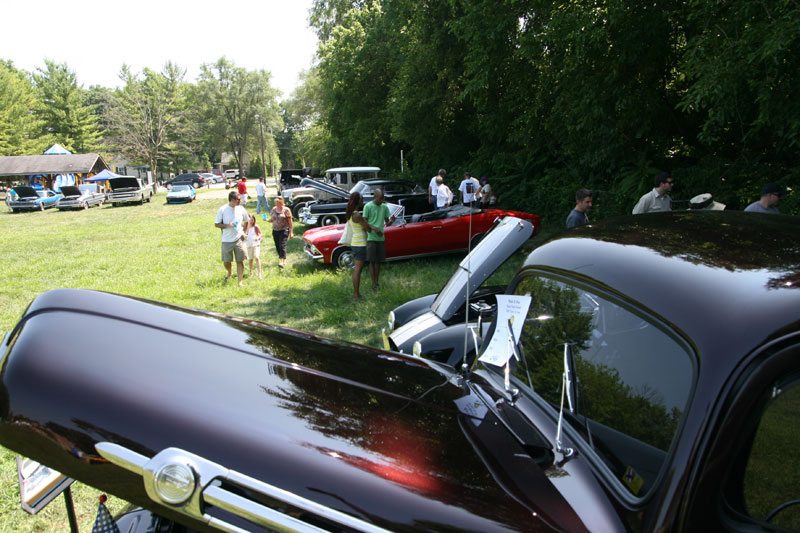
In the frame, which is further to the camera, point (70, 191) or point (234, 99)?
point (234, 99)

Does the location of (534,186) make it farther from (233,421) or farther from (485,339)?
(233,421)

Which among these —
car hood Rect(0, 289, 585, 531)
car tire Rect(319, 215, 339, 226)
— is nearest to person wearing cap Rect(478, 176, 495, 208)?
car tire Rect(319, 215, 339, 226)

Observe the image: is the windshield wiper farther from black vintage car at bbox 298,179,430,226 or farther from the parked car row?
the parked car row

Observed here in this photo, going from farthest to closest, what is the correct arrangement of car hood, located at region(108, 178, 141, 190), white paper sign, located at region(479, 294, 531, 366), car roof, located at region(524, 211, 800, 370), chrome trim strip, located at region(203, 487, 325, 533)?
car hood, located at region(108, 178, 141, 190) < white paper sign, located at region(479, 294, 531, 366) < car roof, located at region(524, 211, 800, 370) < chrome trim strip, located at region(203, 487, 325, 533)

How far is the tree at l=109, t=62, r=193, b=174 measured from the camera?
163 ft

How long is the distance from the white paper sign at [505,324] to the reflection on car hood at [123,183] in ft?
109

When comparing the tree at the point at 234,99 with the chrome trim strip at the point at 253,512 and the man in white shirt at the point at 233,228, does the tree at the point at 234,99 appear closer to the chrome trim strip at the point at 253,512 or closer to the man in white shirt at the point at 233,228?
the man in white shirt at the point at 233,228

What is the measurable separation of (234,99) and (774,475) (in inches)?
2842

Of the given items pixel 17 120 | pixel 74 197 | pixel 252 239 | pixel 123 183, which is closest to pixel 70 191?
pixel 74 197

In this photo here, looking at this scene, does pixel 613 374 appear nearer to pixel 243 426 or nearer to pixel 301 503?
pixel 301 503

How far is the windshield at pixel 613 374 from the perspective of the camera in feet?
4.69

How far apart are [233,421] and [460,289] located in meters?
3.04

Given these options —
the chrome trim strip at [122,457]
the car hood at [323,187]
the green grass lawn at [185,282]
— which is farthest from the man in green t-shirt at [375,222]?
the car hood at [323,187]

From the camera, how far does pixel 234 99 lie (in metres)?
65.6
